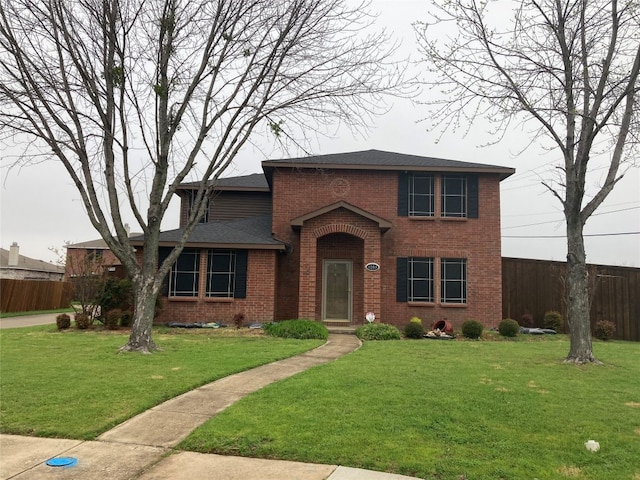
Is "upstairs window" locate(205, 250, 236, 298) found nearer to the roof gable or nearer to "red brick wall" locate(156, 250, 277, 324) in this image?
"red brick wall" locate(156, 250, 277, 324)

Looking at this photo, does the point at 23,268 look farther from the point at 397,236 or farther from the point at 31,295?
the point at 397,236

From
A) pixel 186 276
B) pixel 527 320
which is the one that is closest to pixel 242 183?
pixel 186 276

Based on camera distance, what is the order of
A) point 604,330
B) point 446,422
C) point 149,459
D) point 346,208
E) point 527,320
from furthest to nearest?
point 527,320
point 346,208
point 604,330
point 446,422
point 149,459

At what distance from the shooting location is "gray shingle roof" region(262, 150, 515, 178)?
16844mm

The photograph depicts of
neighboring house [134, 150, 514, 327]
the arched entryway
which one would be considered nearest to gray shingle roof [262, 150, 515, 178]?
neighboring house [134, 150, 514, 327]

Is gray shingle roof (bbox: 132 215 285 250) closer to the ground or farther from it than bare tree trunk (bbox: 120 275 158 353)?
farther from it

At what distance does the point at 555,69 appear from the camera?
33.3ft

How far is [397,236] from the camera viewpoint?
17.1m

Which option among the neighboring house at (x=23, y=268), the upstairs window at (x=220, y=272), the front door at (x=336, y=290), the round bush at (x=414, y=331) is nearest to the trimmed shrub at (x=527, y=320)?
the round bush at (x=414, y=331)

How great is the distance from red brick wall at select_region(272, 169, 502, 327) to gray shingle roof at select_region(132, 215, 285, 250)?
82cm

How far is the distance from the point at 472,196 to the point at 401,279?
391 centimetres

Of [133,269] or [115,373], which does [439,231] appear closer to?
[133,269]

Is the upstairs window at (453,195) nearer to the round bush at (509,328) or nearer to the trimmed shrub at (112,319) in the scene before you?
the round bush at (509,328)

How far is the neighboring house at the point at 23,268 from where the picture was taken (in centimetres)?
4262
